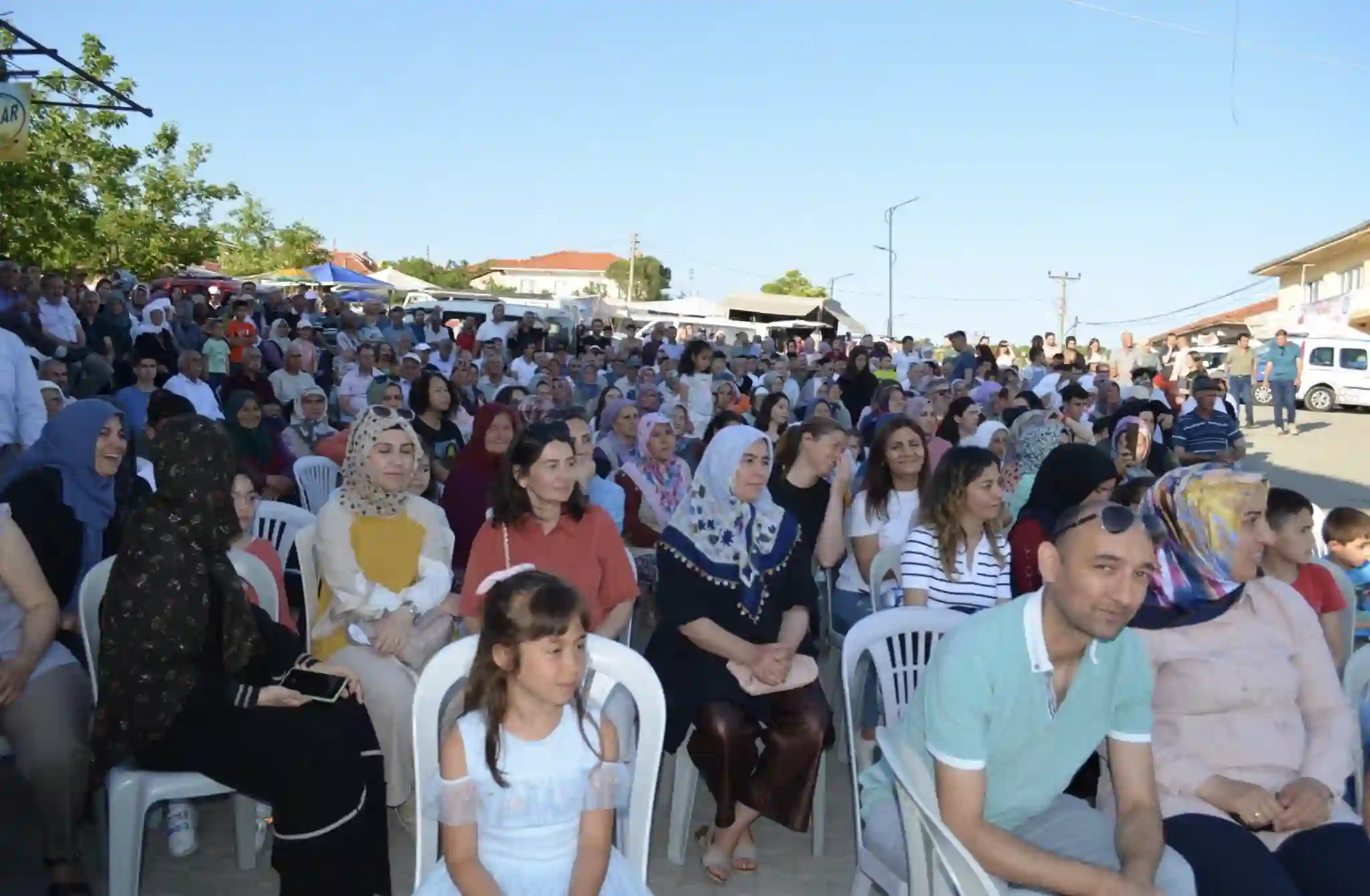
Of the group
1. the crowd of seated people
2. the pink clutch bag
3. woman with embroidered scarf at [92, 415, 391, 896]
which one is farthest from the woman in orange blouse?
woman with embroidered scarf at [92, 415, 391, 896]

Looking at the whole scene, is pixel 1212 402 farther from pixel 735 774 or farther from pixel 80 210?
pixel 80 210

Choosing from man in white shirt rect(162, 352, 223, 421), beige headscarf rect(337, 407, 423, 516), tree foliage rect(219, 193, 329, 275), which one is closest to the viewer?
beige headscarf rect(337, 407, 423, 516)

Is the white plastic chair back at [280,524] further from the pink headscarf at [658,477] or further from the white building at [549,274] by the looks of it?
the white building at [549,274]

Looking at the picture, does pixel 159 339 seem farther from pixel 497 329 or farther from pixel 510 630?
pixel 510 630

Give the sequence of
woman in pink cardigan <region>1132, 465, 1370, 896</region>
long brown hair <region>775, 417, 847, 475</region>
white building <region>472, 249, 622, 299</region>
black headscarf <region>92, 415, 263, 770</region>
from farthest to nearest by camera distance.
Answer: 1. white building <region>472, 249, 622, 299</region>
2. long brown hair <region>775, 417, 847, 475</region>
3. black headscarf <region>92, 415, 263, 770</region>
4. woman in pink cardigan <region>1132, 465, 1370, 896</region>

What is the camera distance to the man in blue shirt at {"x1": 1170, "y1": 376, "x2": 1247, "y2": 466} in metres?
8.07

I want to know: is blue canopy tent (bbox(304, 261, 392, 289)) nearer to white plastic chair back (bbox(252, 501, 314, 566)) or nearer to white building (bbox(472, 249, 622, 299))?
white plastic chair back (bbox(252, 501, 314, 566))

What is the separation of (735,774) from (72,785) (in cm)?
193

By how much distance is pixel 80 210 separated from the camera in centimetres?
2139

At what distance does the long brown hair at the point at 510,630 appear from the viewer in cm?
241

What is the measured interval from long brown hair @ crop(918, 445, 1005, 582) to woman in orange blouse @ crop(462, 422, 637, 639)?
114 centimetres

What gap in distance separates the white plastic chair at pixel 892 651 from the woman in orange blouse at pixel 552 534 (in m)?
0.93

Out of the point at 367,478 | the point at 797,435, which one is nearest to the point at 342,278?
the point at 797,435

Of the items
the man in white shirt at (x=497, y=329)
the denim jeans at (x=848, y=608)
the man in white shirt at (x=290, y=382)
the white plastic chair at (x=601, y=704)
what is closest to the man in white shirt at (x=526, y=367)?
the man in white shirt at (x=290, y=382)
